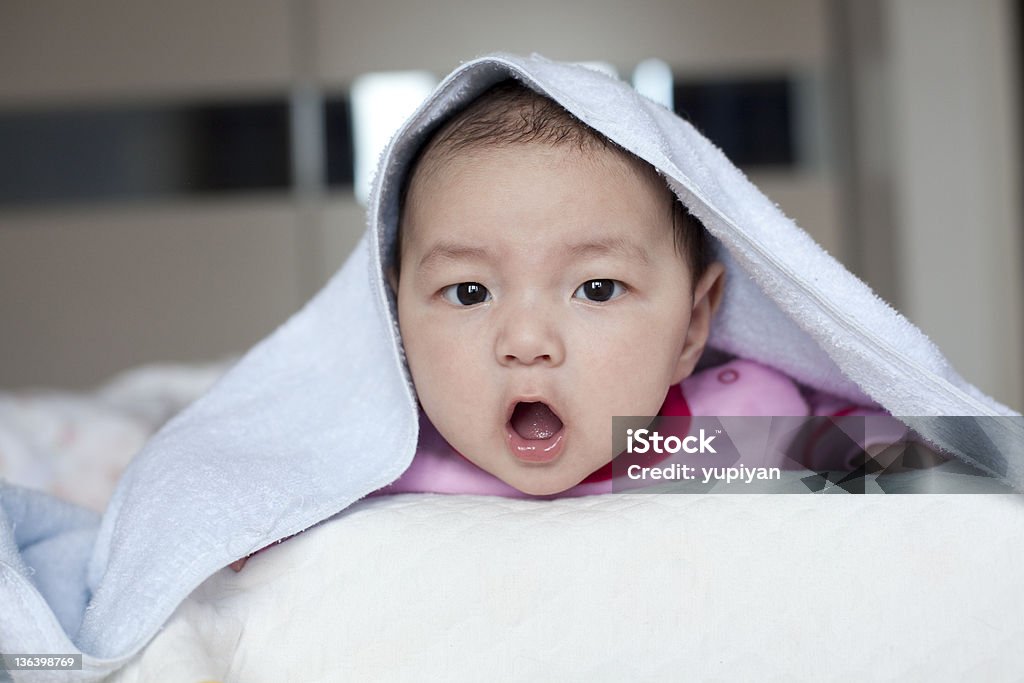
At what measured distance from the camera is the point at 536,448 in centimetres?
75

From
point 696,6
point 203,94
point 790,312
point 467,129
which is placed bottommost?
point 790,312

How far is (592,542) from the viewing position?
66 centimetres

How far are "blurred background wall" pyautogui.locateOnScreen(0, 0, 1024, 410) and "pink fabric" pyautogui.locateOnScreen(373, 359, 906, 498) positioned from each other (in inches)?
91.3

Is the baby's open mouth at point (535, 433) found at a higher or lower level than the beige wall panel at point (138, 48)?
lower

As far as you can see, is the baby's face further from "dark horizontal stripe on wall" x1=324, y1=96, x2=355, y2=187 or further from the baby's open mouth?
"dark horizontal stripe on wall" x1=324, y1=96, x2=355, y2=187

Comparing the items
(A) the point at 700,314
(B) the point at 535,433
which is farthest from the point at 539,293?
(A) the point at 700,314

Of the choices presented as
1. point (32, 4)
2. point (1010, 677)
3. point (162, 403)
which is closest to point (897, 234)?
point (162, 403)

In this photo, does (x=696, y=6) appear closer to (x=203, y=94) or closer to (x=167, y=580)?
(x=203, y=94)

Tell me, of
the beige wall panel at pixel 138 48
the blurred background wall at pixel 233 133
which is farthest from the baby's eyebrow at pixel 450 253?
the beige wall panel at pixel 138 48

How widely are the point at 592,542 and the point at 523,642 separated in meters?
0.08

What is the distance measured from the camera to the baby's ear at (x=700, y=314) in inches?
34.1

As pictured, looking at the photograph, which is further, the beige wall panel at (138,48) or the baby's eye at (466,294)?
the beige wall panel at (138,48)

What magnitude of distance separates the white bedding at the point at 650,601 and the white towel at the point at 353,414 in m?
0.05

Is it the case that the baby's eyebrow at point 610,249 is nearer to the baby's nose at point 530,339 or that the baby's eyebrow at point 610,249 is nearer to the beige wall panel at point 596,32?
the baby's nose at point 530,339
